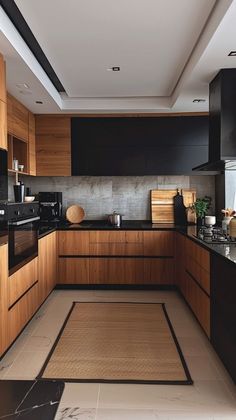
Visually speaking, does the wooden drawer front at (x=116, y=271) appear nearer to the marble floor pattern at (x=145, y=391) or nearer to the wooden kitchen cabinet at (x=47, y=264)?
the wooden kitchen cabinet at (x=47, y=264)

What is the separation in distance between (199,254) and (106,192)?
2.33 m

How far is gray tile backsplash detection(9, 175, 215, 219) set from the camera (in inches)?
204

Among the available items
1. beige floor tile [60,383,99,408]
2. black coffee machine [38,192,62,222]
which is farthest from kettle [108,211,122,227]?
beige floor tile [60,383,99,408]

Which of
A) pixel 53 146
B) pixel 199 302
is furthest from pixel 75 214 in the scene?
pixel 199 302

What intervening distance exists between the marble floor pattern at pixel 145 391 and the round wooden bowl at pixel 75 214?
2.03 metres

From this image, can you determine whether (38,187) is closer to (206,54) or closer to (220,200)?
(220,200)

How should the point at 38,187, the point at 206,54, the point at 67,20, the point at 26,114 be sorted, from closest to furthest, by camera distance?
1. the point at 67,20
2. the point at 206,54
3. the point at 26,114
4. the point at 38,187

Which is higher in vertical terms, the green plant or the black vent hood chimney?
the black vent hood chimney

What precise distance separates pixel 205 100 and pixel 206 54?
4.64 ft

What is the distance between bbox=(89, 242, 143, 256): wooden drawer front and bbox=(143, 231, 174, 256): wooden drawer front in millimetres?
113

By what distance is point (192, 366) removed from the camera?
2562mm

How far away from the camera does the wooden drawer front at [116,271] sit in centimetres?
452

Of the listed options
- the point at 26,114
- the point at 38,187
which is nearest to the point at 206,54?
the point at 26,114

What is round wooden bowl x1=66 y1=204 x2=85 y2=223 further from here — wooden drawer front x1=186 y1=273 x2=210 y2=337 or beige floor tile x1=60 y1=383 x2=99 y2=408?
beige floor tile x1=60 y1=383 x2=99 y2=408
